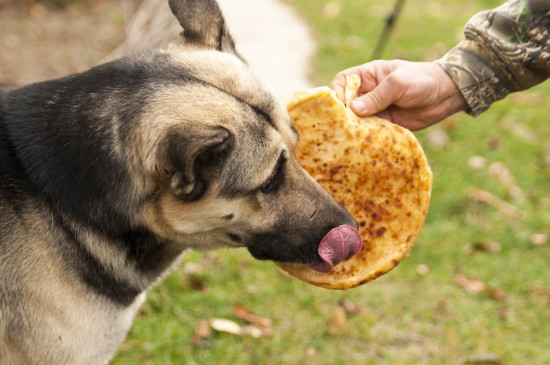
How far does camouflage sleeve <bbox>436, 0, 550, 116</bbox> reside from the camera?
2.97 meters

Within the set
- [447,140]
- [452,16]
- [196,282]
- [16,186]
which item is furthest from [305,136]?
[452,16]

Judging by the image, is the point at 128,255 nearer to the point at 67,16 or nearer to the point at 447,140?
the point at 447,140

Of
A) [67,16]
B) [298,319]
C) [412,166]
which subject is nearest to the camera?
[412,166]

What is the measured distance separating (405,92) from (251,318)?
6.48ft

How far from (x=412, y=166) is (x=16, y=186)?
2010 mm

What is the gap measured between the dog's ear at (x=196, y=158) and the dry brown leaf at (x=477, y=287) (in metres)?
2.74

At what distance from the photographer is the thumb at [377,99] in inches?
116

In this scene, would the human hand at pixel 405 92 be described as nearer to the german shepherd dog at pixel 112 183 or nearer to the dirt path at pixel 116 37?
the german shepherd dog at pixel 112 183

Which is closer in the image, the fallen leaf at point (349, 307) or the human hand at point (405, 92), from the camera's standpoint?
the human hand at point (405, 92)

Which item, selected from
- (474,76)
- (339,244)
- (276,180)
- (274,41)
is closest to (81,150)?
(276,180)

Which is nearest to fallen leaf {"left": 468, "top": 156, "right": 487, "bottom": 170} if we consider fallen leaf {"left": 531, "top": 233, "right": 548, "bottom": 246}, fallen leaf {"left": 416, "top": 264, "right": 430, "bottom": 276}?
fallen leaf {"left": 531, "top": 233, "right": 548, "bottom": 246}

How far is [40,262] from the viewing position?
2.38m

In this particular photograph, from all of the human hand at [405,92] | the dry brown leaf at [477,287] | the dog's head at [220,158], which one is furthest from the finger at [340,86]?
the dry brown leaf at [477,287]

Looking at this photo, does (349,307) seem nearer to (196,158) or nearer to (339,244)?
(339,244)
